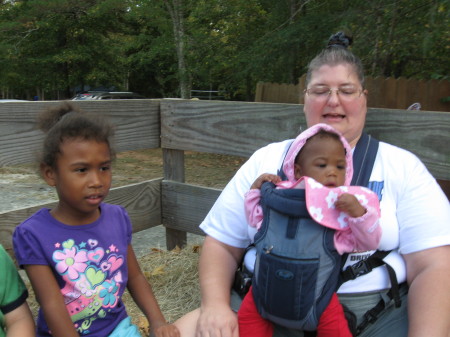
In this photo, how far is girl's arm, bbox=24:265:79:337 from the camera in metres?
1.85

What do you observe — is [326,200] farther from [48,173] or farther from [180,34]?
[180,34]

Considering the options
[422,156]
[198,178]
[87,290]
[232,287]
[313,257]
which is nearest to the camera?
[313,257]

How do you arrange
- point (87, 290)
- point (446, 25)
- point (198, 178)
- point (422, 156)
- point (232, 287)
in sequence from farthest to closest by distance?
1. point (198, 178)
2. point (446, 25)
3. point (422, 156)
4. point (232, 287)
5. point (87, 290)

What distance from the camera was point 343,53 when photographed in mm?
2371

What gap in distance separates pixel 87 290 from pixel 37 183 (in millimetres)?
7825

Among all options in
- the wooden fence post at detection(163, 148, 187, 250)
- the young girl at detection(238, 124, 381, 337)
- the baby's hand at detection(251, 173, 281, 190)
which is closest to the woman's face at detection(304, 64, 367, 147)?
the young girl at detection(238, 124, 381, 337)

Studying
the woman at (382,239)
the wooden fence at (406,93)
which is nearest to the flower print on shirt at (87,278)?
the woman at (382,239)

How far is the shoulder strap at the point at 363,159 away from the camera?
212 centimetres

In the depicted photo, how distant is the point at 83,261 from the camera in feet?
6.46

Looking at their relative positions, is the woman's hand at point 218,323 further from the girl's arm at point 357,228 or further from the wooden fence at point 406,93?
the wooden fence at point 406,93

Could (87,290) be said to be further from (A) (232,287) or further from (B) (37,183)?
(B) (37,183)

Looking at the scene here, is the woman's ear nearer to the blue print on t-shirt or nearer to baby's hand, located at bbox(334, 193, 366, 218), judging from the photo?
baby's hand, located at bbox(334, 193, 366, 218)

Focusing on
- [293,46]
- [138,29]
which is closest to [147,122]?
[293,46]

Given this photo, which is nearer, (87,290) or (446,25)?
(87,290)
